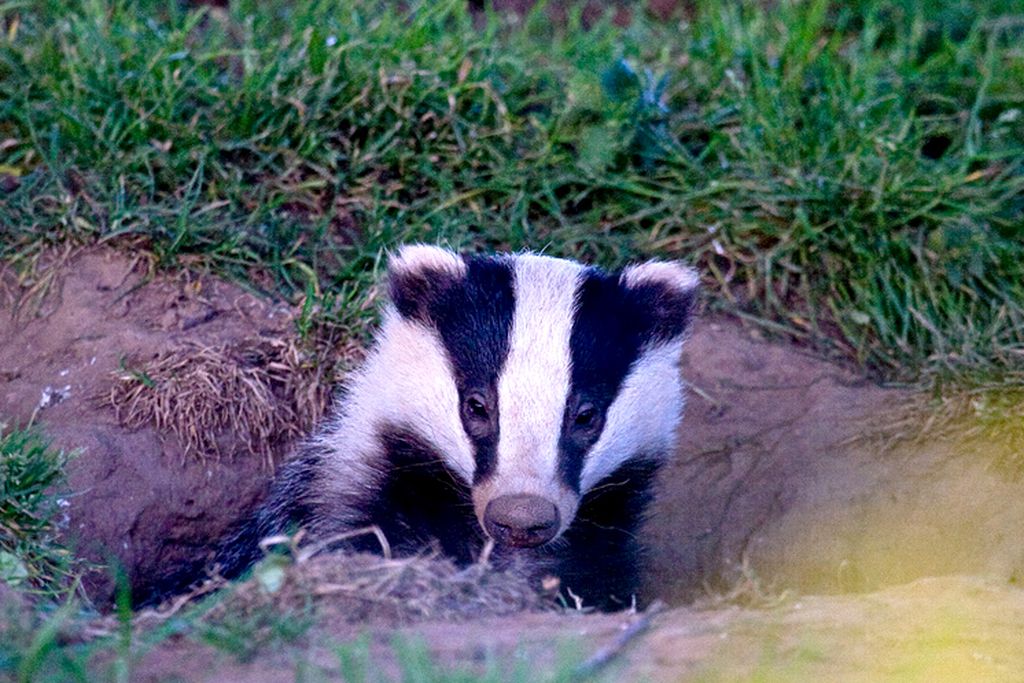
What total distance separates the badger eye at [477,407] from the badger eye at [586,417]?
0.22m

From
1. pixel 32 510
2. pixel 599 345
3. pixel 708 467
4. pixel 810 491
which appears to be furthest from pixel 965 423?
pixel 32 510

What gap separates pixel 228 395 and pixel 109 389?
1.17 feet

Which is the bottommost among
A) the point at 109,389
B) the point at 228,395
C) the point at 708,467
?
the point at 708,467

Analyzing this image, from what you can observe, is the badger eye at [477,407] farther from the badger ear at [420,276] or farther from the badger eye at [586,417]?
the badger ear at [420,276]

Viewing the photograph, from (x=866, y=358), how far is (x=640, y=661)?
2.70 m

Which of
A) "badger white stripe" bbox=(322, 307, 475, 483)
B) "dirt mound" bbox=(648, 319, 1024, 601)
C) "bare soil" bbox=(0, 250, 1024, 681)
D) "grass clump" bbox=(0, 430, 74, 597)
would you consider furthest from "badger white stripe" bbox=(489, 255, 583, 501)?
"dirt mound" bbox=(648, 319, 1024, 601)

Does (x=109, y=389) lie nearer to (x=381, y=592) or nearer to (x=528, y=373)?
(x=528, y=373)

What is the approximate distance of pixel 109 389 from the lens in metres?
4.09

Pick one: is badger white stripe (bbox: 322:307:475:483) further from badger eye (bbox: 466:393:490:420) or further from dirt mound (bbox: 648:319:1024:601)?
dirt mound (bbox: 648:319:1024:601)

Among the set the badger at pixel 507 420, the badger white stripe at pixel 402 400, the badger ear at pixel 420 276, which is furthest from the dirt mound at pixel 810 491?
the badger ear at pixel 420 276

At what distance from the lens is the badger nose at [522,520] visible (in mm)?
2938

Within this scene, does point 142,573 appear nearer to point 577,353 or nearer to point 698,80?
point 577,353

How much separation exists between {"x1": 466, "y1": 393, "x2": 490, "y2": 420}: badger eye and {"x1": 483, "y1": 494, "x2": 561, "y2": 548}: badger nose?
313mm

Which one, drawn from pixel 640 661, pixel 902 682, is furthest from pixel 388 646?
pixel 902 682
